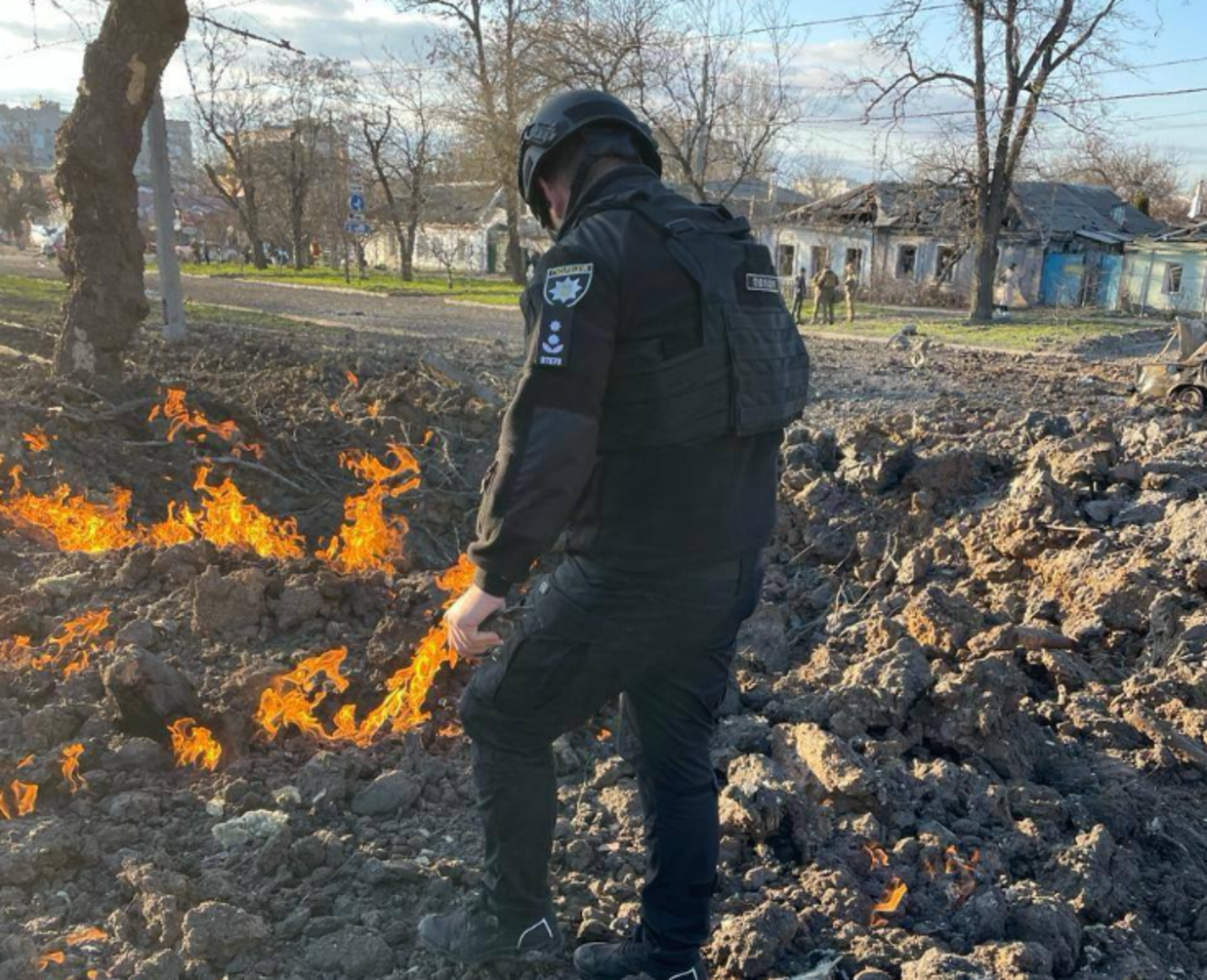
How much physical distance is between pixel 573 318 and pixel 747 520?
0.65 meters

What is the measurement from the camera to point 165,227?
40.2 ft

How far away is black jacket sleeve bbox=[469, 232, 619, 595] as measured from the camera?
206 cm

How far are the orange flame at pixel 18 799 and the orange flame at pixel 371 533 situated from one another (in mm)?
1791

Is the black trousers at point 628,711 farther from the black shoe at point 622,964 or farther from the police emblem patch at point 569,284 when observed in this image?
the police emblem patch at point 569,284

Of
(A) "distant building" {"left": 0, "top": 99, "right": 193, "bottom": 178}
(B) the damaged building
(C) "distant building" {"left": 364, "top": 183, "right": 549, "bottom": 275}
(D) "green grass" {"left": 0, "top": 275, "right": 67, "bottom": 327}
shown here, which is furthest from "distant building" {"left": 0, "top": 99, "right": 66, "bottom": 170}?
(B) the damaged building

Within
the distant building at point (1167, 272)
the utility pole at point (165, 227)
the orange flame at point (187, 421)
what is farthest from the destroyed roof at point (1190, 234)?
the orange flame at point (187, 421)

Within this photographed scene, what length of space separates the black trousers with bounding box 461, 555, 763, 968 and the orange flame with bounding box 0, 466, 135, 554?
4020 millimetres

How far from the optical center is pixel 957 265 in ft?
125

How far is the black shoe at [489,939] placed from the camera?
99.9 inches

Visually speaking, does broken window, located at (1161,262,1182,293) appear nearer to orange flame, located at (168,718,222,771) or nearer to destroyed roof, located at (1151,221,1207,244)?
destroyed roof, located at (1151,221,1207,244)

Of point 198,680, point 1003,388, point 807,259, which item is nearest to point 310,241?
point 807,259

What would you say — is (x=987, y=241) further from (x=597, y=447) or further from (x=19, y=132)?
(x=19, y=132)

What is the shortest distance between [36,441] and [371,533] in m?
2.78

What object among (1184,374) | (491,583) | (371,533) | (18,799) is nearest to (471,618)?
(491,583)
